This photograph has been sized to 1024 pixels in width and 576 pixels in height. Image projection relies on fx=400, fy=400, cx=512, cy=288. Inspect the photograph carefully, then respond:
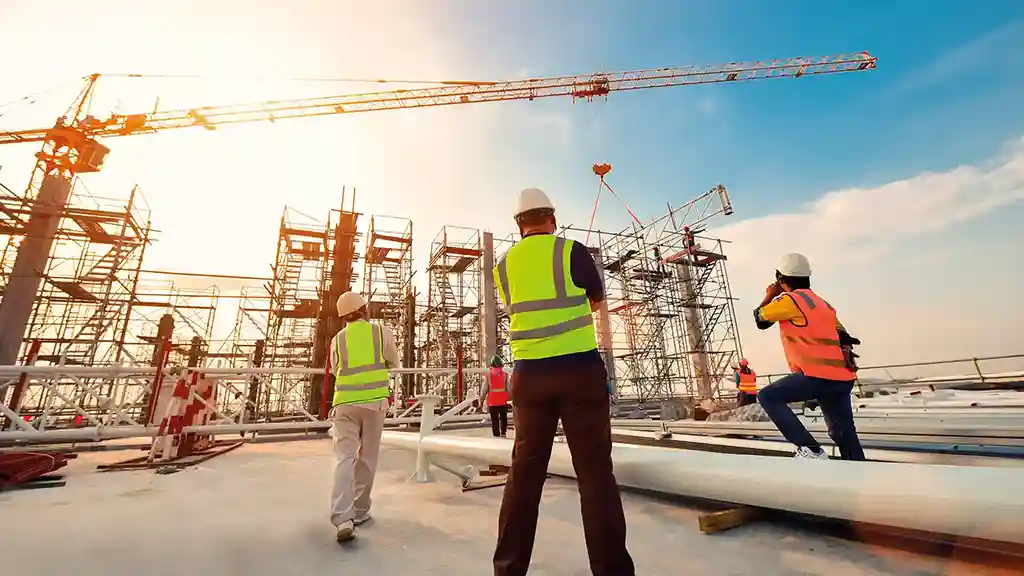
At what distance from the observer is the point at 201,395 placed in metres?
7.07

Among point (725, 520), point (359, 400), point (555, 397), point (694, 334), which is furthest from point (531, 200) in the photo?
point (694, 334)

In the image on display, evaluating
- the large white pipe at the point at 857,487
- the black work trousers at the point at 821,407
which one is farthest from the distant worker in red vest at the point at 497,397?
the black work trousers at the point at 821,407

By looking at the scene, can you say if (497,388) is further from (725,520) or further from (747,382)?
(747,382)

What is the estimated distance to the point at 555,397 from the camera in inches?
65.2

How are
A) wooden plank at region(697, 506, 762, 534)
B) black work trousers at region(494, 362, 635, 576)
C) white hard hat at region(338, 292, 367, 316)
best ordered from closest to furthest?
1. black work trousers at region(494, 362, 635, 576)
2. wooden plank at region(697, 506, 762, 534)
3. white hard hat at region(338, 292, 367, 316)

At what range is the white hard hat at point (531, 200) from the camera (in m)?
2.02

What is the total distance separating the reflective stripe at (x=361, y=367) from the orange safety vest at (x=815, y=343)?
9.81 feet

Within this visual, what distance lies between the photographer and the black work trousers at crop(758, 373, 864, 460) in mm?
2662

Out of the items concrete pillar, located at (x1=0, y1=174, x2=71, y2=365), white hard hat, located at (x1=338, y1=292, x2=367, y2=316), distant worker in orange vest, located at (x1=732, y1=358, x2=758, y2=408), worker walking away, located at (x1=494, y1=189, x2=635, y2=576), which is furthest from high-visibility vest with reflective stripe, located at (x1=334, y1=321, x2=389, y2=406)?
concrete pillar, located at (x1=0, y1=174, x2=71, y2=365)

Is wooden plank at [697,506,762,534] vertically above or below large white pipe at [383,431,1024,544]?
below

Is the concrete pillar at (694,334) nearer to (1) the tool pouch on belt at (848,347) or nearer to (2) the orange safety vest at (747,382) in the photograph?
(2) the orange safety vest at (747,382)

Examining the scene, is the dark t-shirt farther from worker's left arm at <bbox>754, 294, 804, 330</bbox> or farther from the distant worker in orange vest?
the distant worker in orange vest

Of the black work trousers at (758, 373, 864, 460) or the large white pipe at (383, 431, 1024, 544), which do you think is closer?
the large white pipe at (383, 431, 1024, 544)

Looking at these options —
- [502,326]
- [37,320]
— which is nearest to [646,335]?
[502,326]
